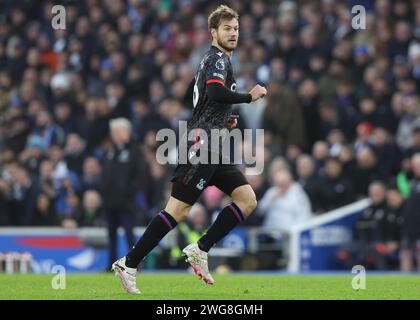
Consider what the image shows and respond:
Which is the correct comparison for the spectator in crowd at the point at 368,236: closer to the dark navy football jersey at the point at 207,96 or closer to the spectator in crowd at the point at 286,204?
the spectator in crowd at the point at 286,204

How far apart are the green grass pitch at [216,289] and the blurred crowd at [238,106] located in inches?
177

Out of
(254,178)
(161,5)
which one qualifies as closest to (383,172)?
(254,178)

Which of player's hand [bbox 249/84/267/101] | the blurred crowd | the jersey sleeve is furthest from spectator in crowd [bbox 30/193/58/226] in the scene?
player's hand [bbox 249/84/267/101]

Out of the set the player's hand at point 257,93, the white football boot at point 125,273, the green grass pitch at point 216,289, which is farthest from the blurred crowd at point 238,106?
the player's hand at point 257,93

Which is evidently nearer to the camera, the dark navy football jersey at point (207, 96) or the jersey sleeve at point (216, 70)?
the jersey sleeve at point (216, 70)

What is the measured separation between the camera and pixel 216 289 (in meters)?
10.4

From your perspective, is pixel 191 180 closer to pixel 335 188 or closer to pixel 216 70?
pixel 216 70

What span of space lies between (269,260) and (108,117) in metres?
5.36

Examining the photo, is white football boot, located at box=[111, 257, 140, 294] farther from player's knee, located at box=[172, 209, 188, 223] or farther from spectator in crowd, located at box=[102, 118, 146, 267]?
spectator in crowd, located at box=[102, 118, 146, 267]

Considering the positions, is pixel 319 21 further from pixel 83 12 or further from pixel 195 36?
pixel 83 12

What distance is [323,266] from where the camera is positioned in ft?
57.1

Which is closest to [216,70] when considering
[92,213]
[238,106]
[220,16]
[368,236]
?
Answer: [220,16]

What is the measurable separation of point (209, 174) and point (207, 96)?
0.72 m

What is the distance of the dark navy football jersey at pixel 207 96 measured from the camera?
9660 mm
